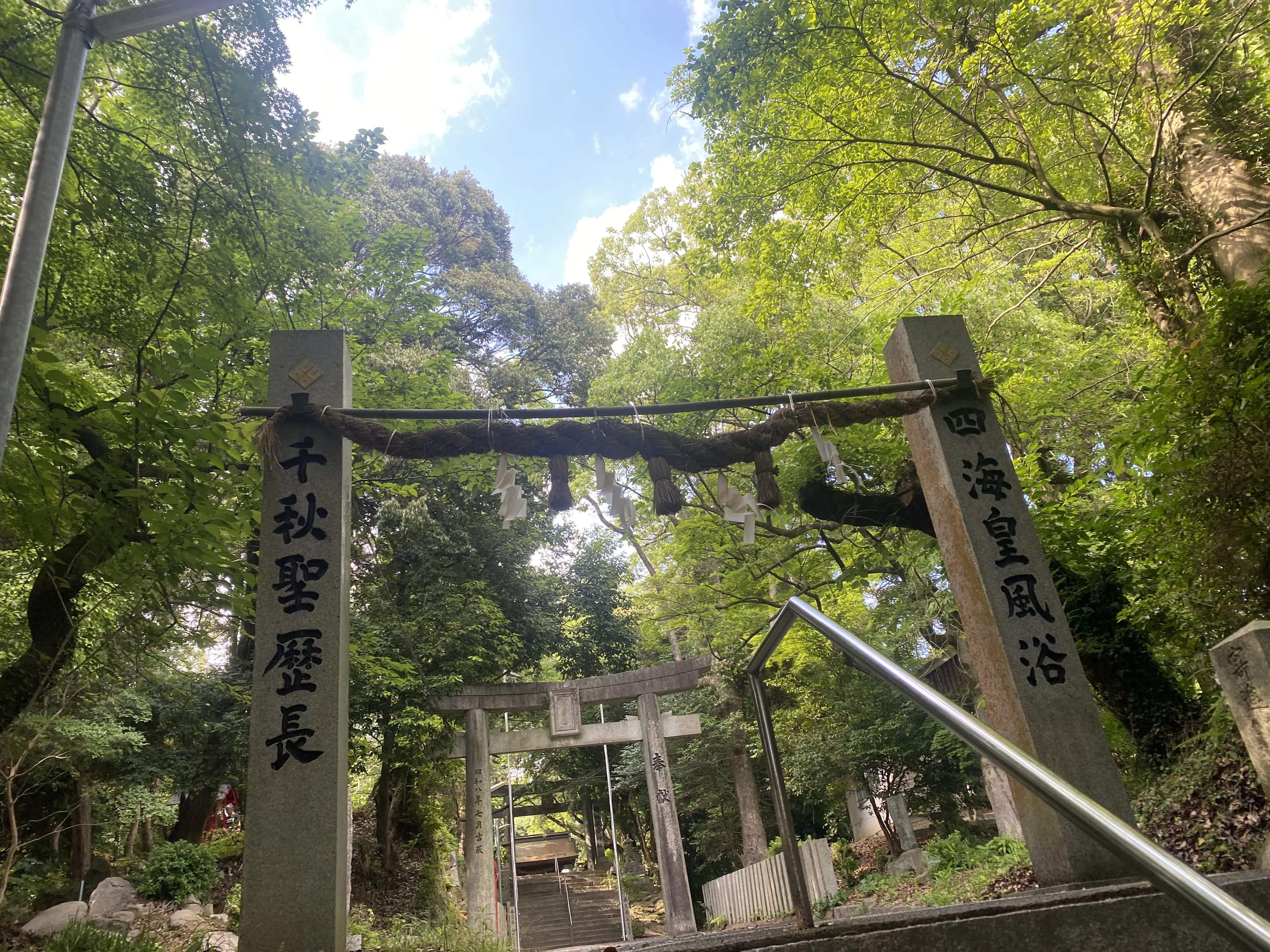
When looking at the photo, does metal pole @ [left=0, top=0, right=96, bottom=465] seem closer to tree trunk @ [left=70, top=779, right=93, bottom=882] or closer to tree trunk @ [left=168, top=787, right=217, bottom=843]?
tree trunk @ [left=70, top=779, right=93, bottom=882]

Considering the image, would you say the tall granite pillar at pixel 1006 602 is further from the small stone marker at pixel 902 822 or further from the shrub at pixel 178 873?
the shrub at pixel 178 873

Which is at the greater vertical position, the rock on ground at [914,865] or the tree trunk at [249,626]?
the tree trunk at [249,626]

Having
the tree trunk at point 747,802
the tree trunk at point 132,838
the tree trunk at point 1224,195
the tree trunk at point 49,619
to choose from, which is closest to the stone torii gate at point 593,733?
the tree trunk at point 747,802

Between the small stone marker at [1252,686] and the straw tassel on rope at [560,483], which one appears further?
the straw tassel on rope at [560,483]

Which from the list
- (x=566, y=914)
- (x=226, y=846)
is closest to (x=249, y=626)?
(x=226, y=846)

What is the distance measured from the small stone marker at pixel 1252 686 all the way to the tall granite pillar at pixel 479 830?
967 cm

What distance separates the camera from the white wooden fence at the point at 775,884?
9742 mm

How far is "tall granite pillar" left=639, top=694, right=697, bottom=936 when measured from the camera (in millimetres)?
11312

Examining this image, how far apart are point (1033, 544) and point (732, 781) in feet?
42.1

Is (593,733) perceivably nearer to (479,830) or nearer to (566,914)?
(479,830)

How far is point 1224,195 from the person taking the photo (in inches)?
243

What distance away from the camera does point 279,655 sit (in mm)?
3477


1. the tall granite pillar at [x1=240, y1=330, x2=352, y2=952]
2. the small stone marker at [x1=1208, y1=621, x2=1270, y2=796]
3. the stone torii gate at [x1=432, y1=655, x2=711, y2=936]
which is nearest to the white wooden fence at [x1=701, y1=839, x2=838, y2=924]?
the stone torii gate at [x1=432, y1=655, x2=711, y2=936]

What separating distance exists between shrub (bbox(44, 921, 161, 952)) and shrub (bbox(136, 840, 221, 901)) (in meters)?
7.69
